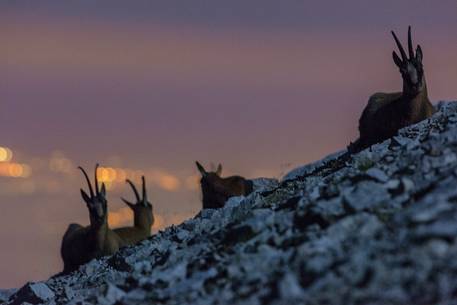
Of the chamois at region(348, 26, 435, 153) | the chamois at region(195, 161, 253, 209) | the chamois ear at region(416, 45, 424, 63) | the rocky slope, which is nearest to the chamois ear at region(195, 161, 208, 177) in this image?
the chamois at region(195, 161, 253, 209)

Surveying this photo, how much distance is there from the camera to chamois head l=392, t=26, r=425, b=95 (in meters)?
24.4

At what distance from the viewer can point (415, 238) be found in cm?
1014

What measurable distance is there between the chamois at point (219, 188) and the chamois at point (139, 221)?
8.88 ft

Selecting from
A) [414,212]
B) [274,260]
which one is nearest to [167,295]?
[274,260]

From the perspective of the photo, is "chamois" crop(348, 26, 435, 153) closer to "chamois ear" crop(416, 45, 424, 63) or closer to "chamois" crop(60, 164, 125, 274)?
"chamois ear" crop(416, 45, 424, 63)

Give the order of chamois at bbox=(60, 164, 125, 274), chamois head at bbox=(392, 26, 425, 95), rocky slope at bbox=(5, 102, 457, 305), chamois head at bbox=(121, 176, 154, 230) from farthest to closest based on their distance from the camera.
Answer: chamois head at bbox=(121, 176, 154, 230), chamois at bbox=(60, 164, 125, 274), chamois head at bbox=(392, 26, 425, 95), rocky slope at bbox=(5, 102, 457, 305)

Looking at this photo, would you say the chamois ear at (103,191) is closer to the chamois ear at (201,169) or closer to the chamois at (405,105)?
the chamois ear at (201,169)

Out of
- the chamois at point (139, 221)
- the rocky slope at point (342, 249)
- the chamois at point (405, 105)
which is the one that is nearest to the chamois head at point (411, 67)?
the chamois at point (405, 105)

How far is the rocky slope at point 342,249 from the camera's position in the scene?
9633 millimetres

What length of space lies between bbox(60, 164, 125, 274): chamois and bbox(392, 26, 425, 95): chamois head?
394 inches

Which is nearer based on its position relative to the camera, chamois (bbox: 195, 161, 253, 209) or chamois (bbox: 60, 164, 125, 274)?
chamois (bbox: 60, 164, 125, 274)

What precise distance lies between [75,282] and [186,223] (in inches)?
110

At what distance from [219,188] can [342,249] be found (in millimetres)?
22099

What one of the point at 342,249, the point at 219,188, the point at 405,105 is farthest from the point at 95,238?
the point at 342,249
